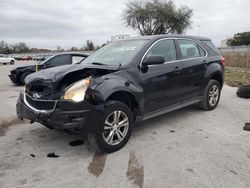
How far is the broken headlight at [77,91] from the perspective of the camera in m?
3.69

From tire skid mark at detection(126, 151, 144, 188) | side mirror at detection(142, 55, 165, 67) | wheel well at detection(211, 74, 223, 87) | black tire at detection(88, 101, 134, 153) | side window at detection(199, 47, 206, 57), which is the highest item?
side window at detection(199, 47, 206, 57)

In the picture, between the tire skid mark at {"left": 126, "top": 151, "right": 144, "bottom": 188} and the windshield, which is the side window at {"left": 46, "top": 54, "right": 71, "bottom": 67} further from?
the tire skid mark at {"left": 126, "top": 151, "right": 144, "bottom": 188}

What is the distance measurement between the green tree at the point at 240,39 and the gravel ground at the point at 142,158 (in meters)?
68.5

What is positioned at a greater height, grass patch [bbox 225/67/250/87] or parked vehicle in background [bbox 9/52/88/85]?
parked vehicle in background [bbox 9/52/88/85]

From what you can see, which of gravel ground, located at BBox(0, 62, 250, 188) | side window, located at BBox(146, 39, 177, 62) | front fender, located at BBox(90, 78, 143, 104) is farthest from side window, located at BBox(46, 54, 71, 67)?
front fender, located at BBox(90, 78, 143, 104)

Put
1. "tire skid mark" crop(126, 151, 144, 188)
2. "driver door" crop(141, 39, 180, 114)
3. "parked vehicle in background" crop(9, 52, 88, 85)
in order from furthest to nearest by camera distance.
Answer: "parked vehicle in background" crop(9, 52, 88, 85) < "driver door" crop(141, 39, 180, 114) < "tire skid mark" crop(126, 151, 144, 188)

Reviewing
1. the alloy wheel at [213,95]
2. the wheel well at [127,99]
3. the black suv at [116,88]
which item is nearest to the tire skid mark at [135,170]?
the black suv at [116,88]

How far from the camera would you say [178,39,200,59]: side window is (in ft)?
18.1

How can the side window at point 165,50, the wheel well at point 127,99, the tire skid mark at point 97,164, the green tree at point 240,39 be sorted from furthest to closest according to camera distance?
1. the green tree at point 240,39
2. the side window at point 165,50
3. the wheel well at point 127,99
4. the tire skid mark at point 97,164

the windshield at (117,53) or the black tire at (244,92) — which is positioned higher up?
the windshield at (117,53)

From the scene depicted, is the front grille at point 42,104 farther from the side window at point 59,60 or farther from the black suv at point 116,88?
the side window at point 59,60

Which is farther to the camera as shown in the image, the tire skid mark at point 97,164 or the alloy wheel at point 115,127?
the alloy wheel at point 115,127

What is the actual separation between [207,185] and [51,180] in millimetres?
1848

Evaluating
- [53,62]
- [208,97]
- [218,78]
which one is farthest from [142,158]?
[53,62]
